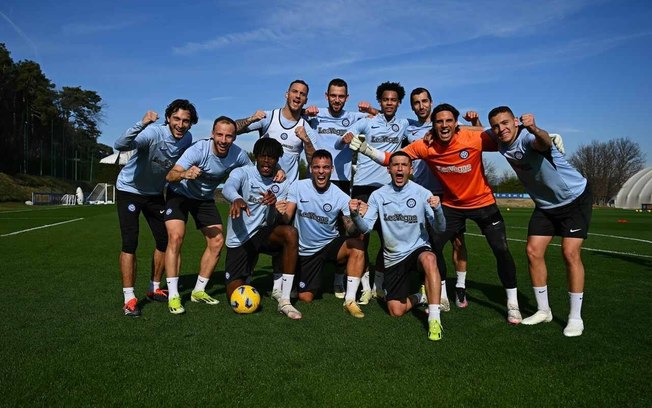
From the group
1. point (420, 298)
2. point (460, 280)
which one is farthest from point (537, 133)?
point (420, 298)

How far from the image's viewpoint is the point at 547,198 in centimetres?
549

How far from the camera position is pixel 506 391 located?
350 centimetres

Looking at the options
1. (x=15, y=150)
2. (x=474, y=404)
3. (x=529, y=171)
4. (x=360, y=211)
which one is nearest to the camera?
(x=474, y=404)

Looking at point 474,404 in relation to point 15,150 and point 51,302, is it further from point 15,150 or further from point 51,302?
point 15,150

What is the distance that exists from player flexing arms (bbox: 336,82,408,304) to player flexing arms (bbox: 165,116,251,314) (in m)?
1.66

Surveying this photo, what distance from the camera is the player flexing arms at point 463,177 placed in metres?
5.91

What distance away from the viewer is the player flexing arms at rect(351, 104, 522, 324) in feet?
19.4

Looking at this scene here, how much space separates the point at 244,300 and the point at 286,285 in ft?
1.81

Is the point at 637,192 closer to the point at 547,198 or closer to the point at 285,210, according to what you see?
the point at 547,198

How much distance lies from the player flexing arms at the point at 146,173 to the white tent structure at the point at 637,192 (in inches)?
3099

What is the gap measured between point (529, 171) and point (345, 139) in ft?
7.23

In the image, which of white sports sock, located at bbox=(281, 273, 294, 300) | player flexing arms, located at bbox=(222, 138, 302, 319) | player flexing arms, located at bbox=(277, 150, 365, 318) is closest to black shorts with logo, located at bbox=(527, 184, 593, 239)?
player flexing arms, located at bbox=(277, 150, 365, 318)

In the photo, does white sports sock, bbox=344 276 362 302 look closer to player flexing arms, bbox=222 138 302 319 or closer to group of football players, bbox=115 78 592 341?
group of football players, bbox=115 78 592 341

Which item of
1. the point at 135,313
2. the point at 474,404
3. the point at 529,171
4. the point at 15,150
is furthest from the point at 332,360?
the point at 15,150
